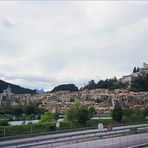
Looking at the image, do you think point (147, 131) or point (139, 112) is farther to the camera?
point (139, 112)

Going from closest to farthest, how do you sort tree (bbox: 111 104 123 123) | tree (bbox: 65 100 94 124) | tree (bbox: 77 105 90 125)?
tree (bbox: 77 105 90 125) < tree (bbox: 65 100 94 124) < tree (bbox: 111 104 123 123)

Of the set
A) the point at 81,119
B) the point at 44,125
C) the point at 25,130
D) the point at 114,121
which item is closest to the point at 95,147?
the point at 25,130

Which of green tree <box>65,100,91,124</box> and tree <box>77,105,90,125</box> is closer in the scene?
tree <box>77,105,90,125</box>

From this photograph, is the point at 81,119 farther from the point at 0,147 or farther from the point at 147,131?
the point at 0,147

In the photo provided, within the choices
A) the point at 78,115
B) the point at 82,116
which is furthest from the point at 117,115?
the point at 82,116

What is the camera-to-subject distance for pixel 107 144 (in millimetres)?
42188

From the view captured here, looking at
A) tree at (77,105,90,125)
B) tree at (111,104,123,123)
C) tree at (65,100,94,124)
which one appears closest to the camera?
tree at (77,105,90,125)

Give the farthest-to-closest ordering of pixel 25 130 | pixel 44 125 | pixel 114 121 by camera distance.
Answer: pixel 114 121
pixel 44 125
pixel 25 130

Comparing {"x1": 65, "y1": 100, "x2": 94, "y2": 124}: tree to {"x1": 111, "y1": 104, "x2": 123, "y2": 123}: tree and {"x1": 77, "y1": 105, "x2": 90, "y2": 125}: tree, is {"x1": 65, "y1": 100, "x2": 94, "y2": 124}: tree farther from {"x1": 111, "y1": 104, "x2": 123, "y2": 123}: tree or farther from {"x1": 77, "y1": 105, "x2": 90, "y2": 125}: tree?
{"x1": 111, "y1": 104, "x2": 123, "y2": 123}: tree

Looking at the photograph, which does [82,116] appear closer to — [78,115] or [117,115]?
[78,115]

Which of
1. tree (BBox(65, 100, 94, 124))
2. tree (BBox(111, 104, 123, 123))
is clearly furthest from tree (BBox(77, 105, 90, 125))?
tree (BBox(111, 104, 123, 123))

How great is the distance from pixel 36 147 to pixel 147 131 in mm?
30164

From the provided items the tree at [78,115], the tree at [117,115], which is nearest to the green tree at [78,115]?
the tree at [78,115]

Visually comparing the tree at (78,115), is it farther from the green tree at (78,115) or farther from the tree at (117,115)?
the tree at (117,115)
